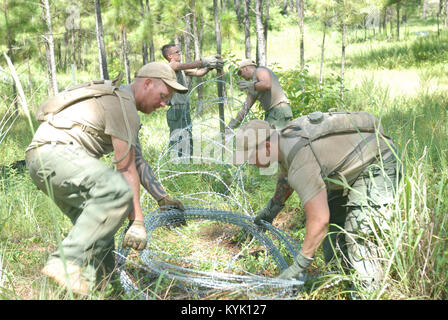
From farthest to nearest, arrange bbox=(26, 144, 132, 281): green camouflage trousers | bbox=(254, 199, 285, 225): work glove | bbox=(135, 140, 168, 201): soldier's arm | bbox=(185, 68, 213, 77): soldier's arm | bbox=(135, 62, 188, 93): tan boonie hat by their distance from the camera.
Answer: bbox=(185, 68, 213, 77): soldier's arm
bbox=(254, 199, 285, 225): work glove
bbox=(135, 140, 168, 201): soldier's arm
bbox=(135, 62, 188, 93): tan boonie hat
bbox=(26, 144, 132, 281): green camouflage trousers

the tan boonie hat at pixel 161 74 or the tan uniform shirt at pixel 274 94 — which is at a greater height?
the tan boonie hat at pixel 161 74

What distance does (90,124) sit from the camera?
7.54 ft

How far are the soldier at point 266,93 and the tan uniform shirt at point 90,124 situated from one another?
242cm

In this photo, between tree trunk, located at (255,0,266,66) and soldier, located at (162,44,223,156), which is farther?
tree trunk, located at (255,0,266,66)

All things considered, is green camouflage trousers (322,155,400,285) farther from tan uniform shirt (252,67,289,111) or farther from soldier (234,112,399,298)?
tan uniform shirt (252,67,289,111)

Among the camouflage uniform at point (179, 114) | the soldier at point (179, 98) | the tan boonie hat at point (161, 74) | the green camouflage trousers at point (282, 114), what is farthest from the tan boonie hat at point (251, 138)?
the camouflage uniform at point (179, 114)

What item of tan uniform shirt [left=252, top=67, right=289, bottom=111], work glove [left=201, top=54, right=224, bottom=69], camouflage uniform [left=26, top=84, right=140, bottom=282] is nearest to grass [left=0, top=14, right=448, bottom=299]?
camouflage uniform [left=26, top=84, right=140, bottom=282]

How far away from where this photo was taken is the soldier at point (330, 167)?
2.19m

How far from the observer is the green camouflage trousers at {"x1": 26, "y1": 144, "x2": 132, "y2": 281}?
Answer: 2.12m

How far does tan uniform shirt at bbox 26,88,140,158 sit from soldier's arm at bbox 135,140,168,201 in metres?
0.48

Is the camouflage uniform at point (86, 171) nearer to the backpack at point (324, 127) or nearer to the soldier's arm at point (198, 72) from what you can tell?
the backpack at point (324, 127)

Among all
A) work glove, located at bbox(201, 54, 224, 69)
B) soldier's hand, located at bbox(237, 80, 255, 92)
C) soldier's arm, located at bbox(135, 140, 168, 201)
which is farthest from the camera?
soldier's hand, located at bbox(237, 80, 255, 92)

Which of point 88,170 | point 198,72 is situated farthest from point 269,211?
point 198,72

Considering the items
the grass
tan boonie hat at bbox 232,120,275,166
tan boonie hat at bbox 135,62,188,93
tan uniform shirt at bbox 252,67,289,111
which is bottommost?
the grass
